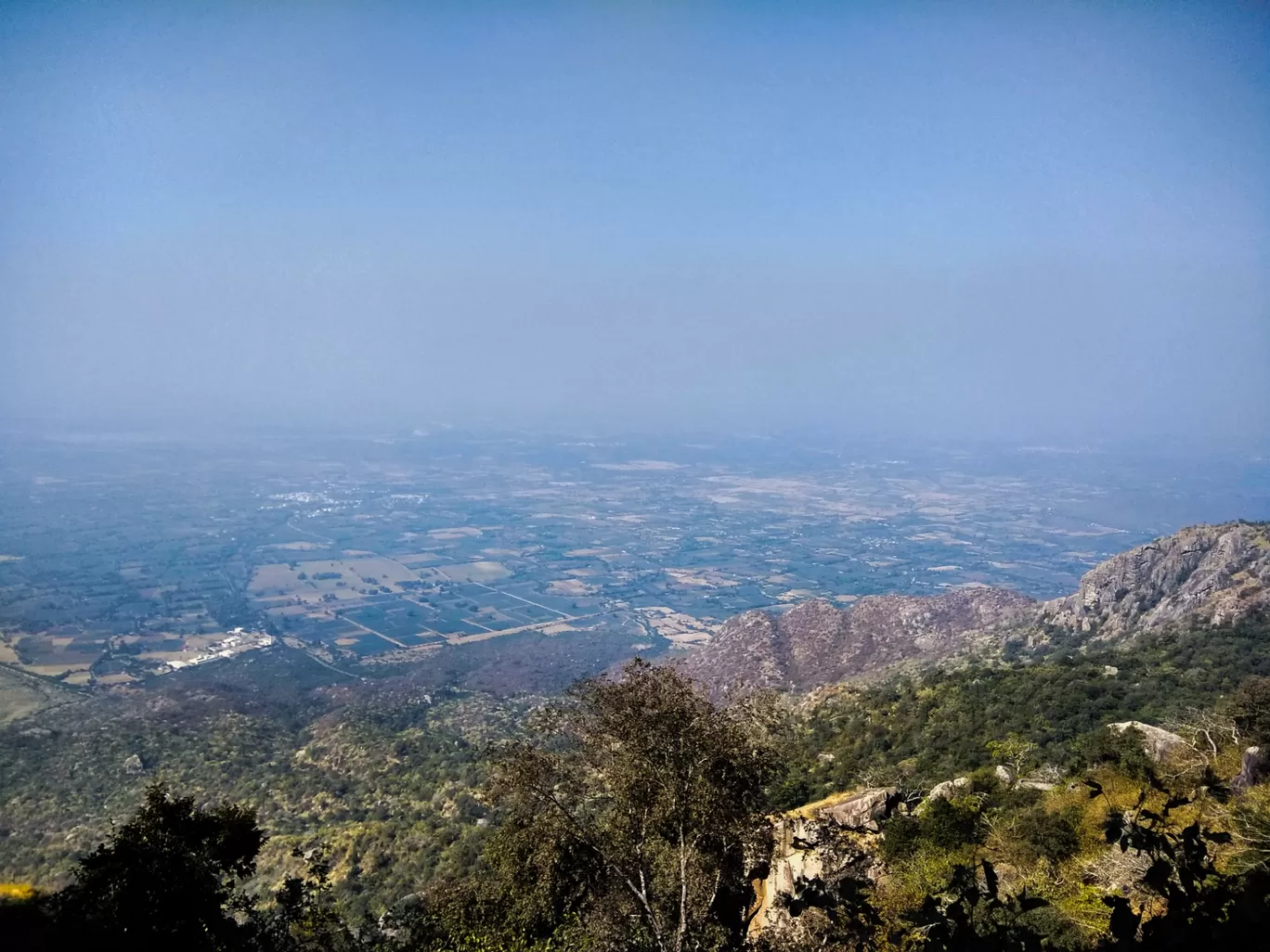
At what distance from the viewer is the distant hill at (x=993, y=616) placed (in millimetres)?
29547

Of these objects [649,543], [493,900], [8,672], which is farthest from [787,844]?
[649,543]

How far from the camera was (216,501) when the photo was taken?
389 feet

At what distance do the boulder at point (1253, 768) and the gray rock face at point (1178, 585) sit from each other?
18.7 metres

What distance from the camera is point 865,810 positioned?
1400 cm

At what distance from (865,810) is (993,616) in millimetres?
33523

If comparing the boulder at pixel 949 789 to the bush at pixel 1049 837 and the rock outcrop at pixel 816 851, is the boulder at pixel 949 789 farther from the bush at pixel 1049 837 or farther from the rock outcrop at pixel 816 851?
the bush at pixel 1049 837

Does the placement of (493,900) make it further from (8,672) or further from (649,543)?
(649,543)

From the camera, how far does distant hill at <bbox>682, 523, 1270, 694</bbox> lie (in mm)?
29547

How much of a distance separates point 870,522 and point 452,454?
366 feet

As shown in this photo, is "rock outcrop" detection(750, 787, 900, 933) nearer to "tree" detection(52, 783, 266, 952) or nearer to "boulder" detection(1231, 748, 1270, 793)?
"boulder" detection(1231, 748, 1270, 793)

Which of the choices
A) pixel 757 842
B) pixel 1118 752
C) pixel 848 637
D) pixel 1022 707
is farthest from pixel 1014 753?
pixel 848 637

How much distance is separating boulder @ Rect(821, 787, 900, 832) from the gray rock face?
63.6 ft

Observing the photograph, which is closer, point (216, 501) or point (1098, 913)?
point (1098, 913)

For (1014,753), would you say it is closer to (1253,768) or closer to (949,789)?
(949,789)
